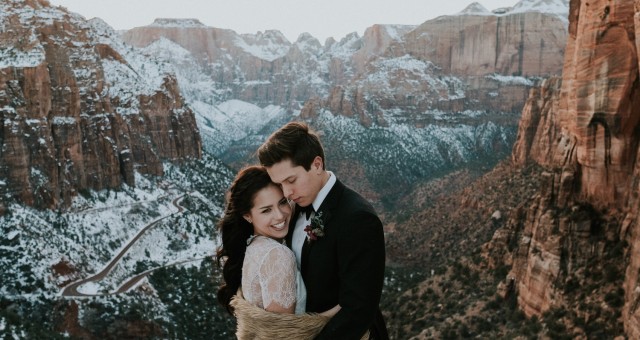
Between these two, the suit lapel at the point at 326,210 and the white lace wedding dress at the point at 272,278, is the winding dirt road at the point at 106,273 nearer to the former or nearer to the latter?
the white lace wedding dress at the point at 272,278

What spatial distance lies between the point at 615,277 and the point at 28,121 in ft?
168

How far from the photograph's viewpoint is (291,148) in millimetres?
5211

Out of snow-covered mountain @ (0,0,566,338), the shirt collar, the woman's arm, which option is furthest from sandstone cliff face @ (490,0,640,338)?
the shirt collar

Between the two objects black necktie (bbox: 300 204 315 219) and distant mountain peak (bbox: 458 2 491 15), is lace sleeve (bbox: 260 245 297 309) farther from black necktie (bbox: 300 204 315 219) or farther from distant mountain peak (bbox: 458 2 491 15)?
distant mountain peak (bbox: 458 2 491 15)

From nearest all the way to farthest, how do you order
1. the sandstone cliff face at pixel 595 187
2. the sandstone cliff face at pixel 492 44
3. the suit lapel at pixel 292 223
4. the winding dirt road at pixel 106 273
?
the suit lapel at pixel 292 223 < the sandstone cliff face at pixel 595 187 < the winding dirt road at pixel 106 273 < the sandstone cliff face at pixel 492 44

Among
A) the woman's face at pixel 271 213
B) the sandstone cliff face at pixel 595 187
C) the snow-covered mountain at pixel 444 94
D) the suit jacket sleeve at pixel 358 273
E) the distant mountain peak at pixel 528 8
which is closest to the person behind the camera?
the suit jacket sleeve at pixel 358 273

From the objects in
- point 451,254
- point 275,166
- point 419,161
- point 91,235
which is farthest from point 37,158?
point 419,161

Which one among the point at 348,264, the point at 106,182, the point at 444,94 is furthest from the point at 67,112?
the point at 444,94

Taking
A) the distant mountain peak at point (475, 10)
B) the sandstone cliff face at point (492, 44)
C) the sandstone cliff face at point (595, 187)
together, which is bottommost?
the sandstone cliff face at point (595, 187)

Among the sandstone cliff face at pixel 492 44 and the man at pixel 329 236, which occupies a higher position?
the sandstone cliff face at pixel 492 44

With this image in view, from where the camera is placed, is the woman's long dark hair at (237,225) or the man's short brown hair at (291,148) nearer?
the man's short brown hair at (291,148)

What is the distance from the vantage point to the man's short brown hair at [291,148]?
521 cm

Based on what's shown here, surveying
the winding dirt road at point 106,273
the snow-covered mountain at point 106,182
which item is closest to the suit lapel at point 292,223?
the snow-covered mountain at point 106,182

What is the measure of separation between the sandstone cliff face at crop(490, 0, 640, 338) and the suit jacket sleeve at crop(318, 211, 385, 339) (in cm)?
1219
